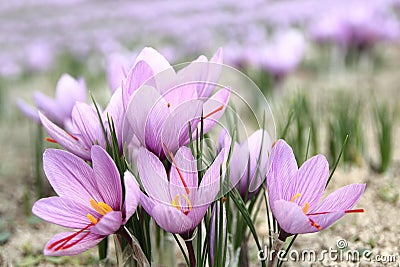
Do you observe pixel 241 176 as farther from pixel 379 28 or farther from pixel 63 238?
pixel 379 28

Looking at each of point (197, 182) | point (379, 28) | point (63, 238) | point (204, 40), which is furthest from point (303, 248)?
point (204, 40)

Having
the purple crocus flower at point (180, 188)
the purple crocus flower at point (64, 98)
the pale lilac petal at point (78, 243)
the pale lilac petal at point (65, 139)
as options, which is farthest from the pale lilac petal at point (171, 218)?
the purple crocus flower at point (64, 98)

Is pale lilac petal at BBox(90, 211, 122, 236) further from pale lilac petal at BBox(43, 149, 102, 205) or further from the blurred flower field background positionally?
the blurred flower field background

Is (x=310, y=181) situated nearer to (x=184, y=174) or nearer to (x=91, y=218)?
(x=184, y=174)

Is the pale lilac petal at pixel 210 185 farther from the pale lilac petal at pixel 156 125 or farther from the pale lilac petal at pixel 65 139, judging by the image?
the pale lilac petal at pixel 65 139

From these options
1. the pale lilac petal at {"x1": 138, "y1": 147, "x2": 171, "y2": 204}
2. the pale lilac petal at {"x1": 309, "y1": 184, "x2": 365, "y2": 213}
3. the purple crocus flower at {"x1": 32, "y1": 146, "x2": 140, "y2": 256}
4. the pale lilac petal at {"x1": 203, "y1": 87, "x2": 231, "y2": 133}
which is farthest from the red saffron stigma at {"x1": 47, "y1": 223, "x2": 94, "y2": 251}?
the pale lilac petal at {"x1": 309, "y1": 184, "x2": 365, "y2": 213}
